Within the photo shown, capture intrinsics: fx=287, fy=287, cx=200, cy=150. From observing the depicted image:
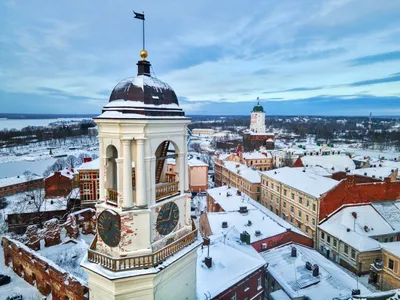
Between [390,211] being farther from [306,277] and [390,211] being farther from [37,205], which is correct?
[37,205]

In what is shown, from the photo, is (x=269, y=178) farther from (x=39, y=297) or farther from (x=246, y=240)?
(x=39, y=297)

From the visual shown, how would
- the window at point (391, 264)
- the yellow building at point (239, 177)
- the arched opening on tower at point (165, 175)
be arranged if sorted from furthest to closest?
the yellow building at point (239, 177) → the window at point (391, 264) → the arched opening on tower at point (165, 175)

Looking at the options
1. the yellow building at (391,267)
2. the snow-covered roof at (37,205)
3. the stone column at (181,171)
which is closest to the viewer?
the stone column at (181,171)

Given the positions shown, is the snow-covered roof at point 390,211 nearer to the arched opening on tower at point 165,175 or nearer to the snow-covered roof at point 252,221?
the snow-covered roof at point 252,221

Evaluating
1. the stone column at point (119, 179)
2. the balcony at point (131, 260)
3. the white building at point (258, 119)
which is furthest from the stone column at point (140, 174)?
the white building at point (258, 119)

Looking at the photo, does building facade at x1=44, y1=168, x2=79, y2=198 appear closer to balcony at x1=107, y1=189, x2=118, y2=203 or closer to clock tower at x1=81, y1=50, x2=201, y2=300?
clock tower at x1=81, y1=50, x2=201, y2=300

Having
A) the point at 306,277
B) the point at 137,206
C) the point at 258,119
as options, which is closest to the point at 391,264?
the point at 306,277

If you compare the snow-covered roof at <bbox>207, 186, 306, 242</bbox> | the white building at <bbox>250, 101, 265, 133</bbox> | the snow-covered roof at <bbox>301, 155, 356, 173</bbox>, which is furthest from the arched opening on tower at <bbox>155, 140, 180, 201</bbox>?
the white building at <bbox>250, 101, 265, 133</bbox>
